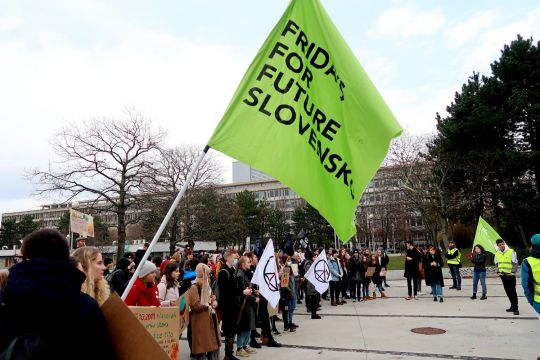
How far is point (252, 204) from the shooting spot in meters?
66.6

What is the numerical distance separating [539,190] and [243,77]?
1133 inches

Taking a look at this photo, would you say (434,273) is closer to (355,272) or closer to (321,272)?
(355,272)

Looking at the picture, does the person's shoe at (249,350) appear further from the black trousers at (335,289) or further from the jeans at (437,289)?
the jeans at (437,289)

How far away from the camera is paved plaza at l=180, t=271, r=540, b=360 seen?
7191 mm

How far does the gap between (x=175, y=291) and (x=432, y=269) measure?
10169 millimetres

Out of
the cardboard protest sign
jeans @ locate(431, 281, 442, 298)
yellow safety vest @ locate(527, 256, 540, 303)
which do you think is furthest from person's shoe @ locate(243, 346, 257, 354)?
jeans @ locate(431, 281, 442, 298)

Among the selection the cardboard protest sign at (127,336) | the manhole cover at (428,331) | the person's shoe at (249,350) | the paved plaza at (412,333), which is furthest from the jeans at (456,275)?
the cardboard protest sign at (127,336)

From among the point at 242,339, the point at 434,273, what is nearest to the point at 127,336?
the point at 242,339

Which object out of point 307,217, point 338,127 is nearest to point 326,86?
point 338,127

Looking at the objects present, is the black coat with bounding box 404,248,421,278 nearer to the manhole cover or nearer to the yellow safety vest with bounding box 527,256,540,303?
the manhole cover

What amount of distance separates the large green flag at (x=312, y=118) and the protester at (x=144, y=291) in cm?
257

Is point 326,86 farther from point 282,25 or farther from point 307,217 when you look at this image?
point 307,217

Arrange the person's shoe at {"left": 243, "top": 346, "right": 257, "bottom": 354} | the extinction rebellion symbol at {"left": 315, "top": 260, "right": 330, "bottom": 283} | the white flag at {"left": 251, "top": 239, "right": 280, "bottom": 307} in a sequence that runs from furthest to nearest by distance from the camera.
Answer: the extinction rebellion symbol at {"left": 315, "top": 260, "right": 330, "bottom": 283}, the white flag at {"left": 251, "top": 239, "right": 280, "bottom": 307}, the person's shoe at {"left": 243, "top": 346, "right": 257, "bottom": 354}

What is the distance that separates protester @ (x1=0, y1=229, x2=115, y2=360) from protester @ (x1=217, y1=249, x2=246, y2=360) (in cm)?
540
